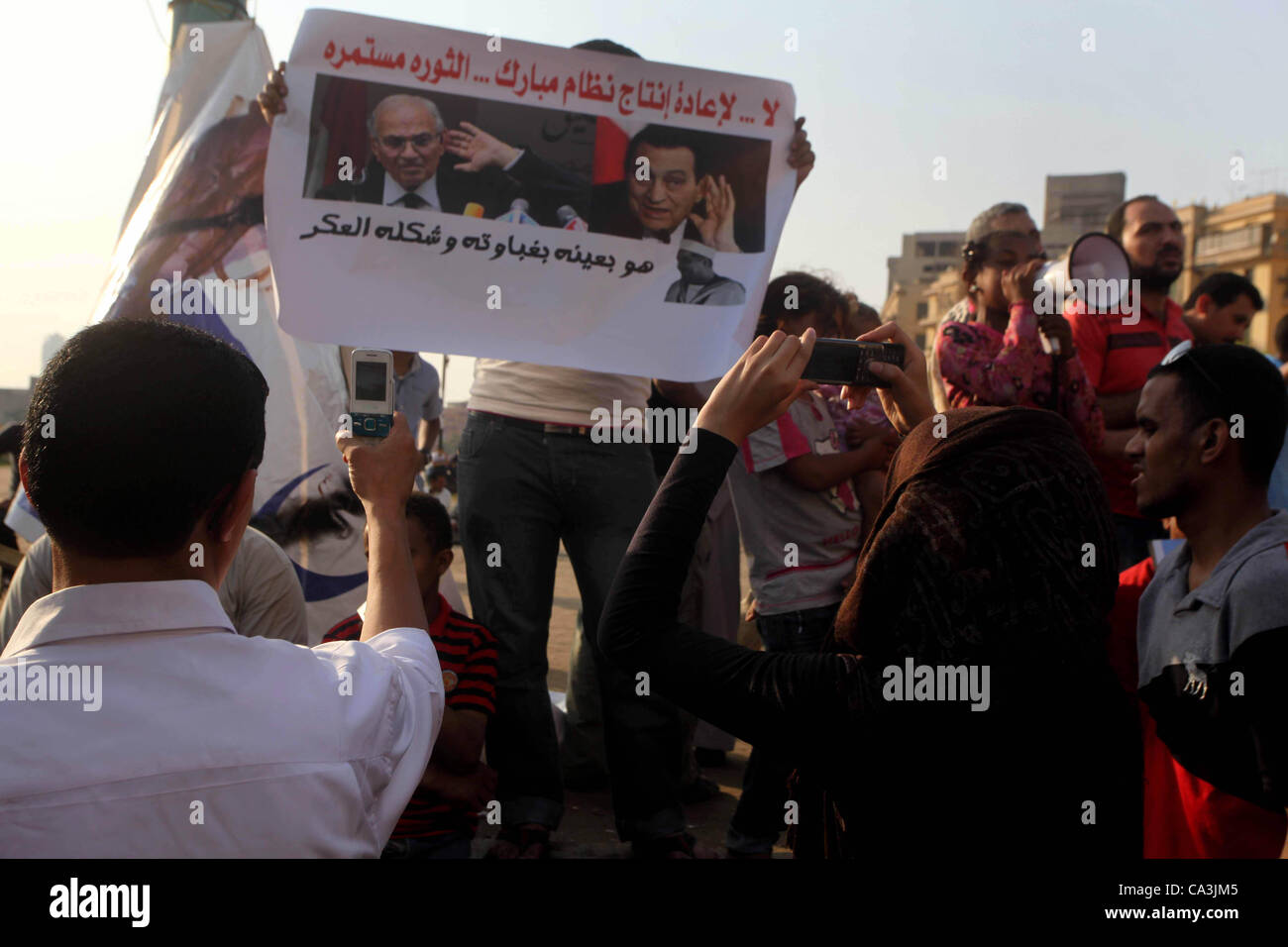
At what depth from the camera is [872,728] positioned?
1.54 meters

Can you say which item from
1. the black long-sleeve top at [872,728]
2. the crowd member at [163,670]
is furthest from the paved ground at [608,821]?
the crowd member at [163,670]

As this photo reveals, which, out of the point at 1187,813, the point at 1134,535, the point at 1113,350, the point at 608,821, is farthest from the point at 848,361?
the point at 608,821

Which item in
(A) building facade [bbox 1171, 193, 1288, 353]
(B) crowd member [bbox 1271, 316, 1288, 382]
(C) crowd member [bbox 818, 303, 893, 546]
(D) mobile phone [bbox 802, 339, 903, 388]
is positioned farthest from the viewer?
(A) building facade [bbox 1171, 193, 1288, 353]

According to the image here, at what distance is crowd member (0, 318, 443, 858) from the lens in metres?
1.18

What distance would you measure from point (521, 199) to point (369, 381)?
201 centimetres

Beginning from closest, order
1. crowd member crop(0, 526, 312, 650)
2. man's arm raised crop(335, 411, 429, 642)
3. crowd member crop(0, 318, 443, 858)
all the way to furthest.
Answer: crowd member crop(0, 318, 443, 858) → man's arm raised crop(335, 411, 429, 642) → crowd member crop(0, 526, 312, 650)

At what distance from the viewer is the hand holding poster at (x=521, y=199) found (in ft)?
10.9

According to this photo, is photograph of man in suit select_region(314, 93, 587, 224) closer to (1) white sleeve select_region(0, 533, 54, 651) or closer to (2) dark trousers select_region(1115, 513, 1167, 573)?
(1) white sleeve select_region(0, 533, 54, 651)

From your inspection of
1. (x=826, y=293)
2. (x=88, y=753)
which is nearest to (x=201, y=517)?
(x=88, y=753)

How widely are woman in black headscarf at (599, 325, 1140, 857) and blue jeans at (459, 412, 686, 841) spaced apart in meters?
1.81

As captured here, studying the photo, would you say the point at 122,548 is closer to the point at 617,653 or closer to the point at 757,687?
the point at 617,653

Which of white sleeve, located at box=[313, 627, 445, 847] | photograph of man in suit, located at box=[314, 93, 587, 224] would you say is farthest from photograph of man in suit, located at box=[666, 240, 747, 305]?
white sleeve, located at box=[313, 627, 445, 847]
